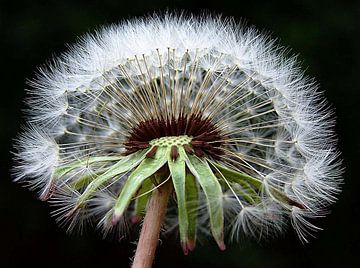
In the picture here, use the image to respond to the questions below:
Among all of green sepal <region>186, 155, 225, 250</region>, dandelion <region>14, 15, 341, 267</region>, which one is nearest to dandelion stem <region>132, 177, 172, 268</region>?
dandelion <region>14, 15, 341, 267</region>

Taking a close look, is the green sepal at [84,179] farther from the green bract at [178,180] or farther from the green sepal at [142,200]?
the green sepal at [142,200]

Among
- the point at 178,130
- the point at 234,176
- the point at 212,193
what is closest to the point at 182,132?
the point at 178,130

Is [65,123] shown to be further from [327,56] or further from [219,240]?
[327,56]

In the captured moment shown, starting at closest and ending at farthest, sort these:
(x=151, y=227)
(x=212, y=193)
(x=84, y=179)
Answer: (x=212, y=193)
(x=151, y=227)
(x=84, y=179)

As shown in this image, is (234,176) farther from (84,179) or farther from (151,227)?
(84,179)

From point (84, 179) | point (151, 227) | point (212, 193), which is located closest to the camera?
point (212, 193)

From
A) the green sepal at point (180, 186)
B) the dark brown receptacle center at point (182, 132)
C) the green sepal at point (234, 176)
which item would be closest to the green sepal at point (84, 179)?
the dark brown receptacle center at point (182, 132)
